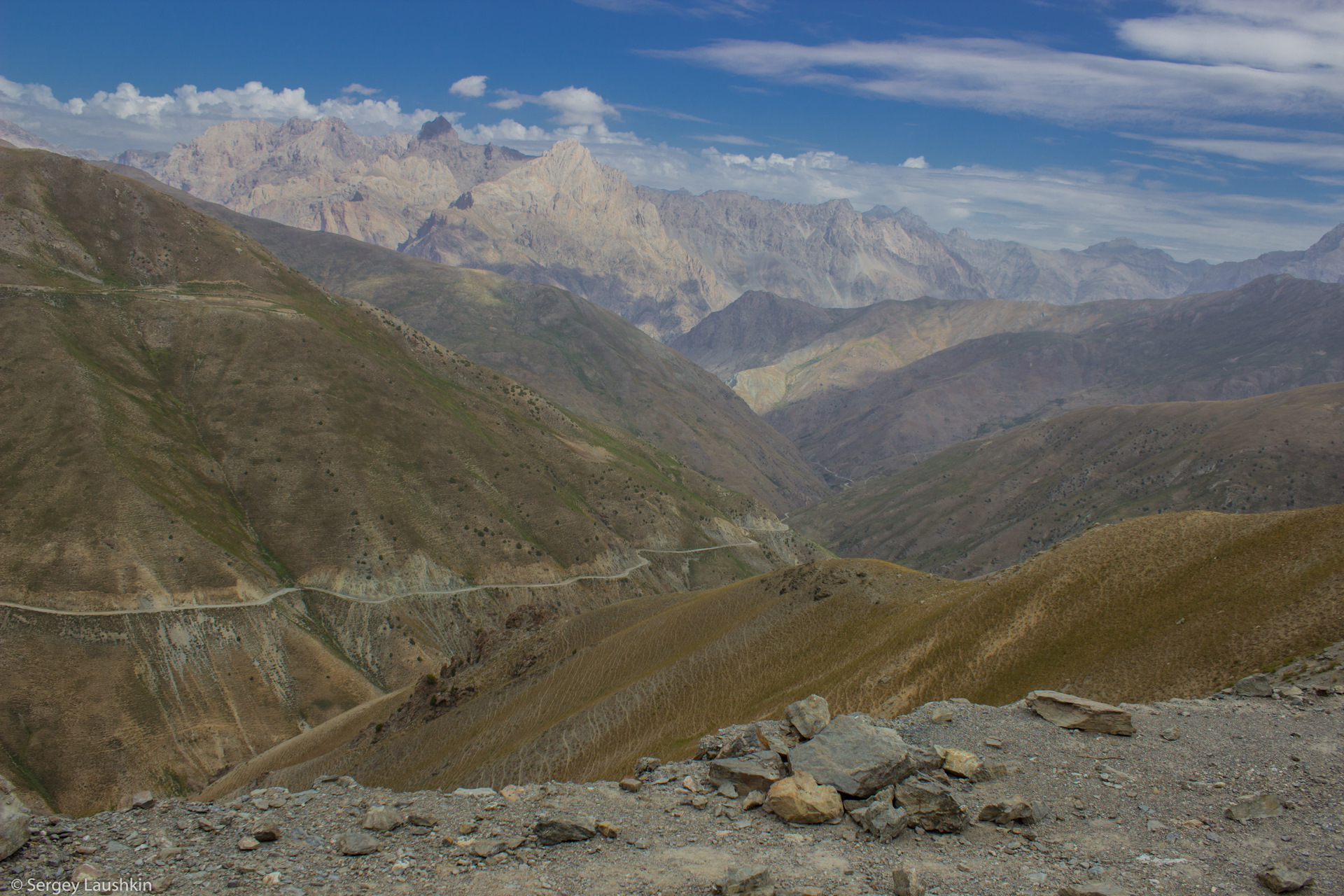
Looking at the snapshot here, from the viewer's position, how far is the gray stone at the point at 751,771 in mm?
22547

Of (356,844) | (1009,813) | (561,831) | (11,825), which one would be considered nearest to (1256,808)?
(1009,813)

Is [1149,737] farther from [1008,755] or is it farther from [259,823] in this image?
[259,823]

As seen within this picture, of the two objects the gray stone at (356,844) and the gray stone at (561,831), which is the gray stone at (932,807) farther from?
the gray stone at (356,844)

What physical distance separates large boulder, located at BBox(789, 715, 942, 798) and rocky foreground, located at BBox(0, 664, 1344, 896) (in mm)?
73

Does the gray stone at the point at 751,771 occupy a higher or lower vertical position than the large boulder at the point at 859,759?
lower

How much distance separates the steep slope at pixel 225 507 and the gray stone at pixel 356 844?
68780 mm

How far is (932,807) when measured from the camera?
62.5 ft

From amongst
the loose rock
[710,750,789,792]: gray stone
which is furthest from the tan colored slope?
the loose rock

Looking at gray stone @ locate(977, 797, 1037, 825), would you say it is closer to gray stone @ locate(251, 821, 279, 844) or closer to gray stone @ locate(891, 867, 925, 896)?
gray stone @ locate(891, 867, 925, 896)

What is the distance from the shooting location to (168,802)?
20781mm

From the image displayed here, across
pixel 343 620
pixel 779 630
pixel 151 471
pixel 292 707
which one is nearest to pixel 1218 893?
pixel 779 630

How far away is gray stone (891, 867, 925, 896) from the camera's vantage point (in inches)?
619

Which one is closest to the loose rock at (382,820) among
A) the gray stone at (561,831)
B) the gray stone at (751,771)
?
the gray stone at (561,831)

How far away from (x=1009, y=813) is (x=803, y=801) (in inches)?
214
